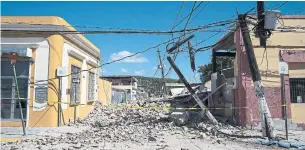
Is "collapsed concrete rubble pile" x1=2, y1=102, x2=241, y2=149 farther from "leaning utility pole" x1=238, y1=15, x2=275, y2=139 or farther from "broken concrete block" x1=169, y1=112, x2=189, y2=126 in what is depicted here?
"leaning utility pole" x1=238, y1=15, x2=275, y2=139

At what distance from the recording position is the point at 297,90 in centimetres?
1393

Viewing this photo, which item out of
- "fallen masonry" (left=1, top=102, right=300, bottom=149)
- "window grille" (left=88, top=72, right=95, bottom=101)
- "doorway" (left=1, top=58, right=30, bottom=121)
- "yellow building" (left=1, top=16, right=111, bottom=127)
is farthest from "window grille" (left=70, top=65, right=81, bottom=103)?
"doorway" (left=1, top=58, right=30, bottom=121)

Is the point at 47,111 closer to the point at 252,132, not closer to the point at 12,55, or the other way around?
the point at 12,55

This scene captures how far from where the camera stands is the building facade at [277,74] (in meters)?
13.6

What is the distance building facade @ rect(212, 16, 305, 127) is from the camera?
537 inches

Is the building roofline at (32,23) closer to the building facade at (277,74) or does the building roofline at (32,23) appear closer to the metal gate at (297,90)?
the building facade at (277,74)

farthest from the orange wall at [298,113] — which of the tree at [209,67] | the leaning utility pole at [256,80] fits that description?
the tree at [209,67]

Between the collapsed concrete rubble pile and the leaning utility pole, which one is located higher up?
the leaning utility pole

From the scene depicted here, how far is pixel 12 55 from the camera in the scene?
43.5 ft

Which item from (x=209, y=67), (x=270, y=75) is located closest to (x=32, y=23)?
(x=270, y=75)

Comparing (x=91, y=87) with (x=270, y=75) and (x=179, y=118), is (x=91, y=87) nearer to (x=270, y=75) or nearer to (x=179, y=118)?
(x=179, y=118)

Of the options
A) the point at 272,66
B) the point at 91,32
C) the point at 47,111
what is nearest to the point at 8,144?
the point at 47,111

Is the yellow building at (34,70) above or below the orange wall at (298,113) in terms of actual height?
above

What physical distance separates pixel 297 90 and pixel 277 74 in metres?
1.26
